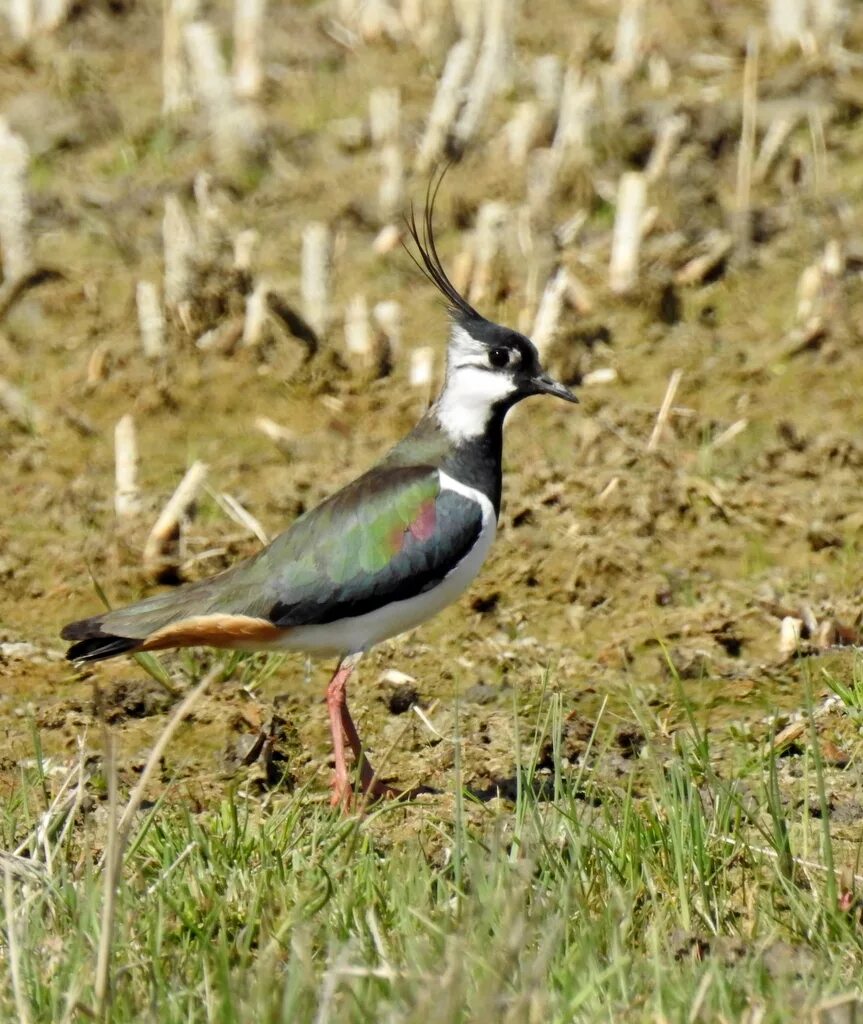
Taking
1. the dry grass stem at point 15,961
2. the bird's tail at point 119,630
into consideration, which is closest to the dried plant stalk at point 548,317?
the bird's tail at point 119,630

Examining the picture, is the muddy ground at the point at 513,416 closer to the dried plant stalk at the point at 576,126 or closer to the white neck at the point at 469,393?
the dried plant stalk at the point at 576,126

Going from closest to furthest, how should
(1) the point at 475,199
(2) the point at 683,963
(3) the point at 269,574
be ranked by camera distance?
1. (2) the point at 683,963
2. (3) the point at 269,574
3. (1) the point at 475,199

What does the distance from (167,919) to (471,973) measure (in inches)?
31.3

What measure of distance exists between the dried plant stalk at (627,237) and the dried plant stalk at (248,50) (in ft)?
8.29

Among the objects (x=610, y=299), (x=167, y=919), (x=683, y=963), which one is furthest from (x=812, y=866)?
(x=610, y=299)

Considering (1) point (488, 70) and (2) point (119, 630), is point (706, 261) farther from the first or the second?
(2) point (119, 630)

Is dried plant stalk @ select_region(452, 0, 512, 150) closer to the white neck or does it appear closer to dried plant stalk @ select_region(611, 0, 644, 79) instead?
dried plant stalk @ select_region(611, 0, 644, 79)

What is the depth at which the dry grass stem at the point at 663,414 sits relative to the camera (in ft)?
23.9

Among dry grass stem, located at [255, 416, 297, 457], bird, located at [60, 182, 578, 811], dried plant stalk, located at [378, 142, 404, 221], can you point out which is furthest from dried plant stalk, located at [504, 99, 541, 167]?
bird, located at [60, 182, 578, 811]

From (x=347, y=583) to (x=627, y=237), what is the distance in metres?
3.38

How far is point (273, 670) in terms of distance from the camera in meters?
6.00

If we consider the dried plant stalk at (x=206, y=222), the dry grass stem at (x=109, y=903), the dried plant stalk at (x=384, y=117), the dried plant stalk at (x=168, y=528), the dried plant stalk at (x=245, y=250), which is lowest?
the dried plant stalk at (x=168, y=528)

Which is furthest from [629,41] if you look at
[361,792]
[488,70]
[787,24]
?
[361,792]

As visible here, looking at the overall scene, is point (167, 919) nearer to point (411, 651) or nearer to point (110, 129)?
point (411, 651)
